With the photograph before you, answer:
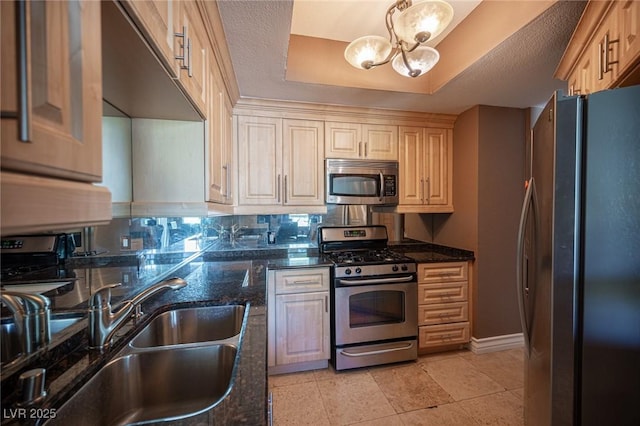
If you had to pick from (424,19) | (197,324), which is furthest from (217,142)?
(424,19)

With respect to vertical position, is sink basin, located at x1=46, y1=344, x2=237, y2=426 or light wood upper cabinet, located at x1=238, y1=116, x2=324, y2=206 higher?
light wood upper cabinet, located at x1=238, y1=116, x2=324, y2=206

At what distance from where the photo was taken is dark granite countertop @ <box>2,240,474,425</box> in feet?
2.06

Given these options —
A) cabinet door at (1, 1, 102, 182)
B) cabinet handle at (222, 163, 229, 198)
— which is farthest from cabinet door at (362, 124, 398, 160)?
cabinet door at (1, 1, 102, 182)

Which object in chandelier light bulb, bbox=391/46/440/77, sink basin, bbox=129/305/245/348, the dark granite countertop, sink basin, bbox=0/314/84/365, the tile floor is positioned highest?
chandelier light bulb, bbox=391/46/440/77

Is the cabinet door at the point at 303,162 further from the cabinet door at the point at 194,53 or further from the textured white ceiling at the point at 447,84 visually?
the cabinet door at the point at 194,53

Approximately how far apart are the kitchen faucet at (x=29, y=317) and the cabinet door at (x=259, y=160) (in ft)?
5.43

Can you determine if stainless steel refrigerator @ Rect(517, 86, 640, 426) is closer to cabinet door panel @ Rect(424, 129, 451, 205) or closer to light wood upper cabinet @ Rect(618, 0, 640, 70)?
light wood upper cabinet @ Rect(618, 0, 640, 70)

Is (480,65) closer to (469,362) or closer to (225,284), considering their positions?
(225,284)

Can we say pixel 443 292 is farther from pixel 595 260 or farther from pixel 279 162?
pixel 279 162

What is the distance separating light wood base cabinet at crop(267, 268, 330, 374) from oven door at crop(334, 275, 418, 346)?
0.14 m

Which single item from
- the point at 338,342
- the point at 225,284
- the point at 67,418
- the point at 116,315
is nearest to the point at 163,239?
the point at 225,284

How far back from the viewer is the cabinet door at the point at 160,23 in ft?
2.10

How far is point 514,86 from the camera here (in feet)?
6.69

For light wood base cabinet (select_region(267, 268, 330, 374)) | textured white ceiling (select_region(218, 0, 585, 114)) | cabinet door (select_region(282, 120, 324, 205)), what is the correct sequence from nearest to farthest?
textured white ceiling (select_region(218, 0, 585, 114)) → light wood base cabinet (select_region(267, 268, 330, 374)) → cabinet door (select_region(282, 120, 324, 205))
